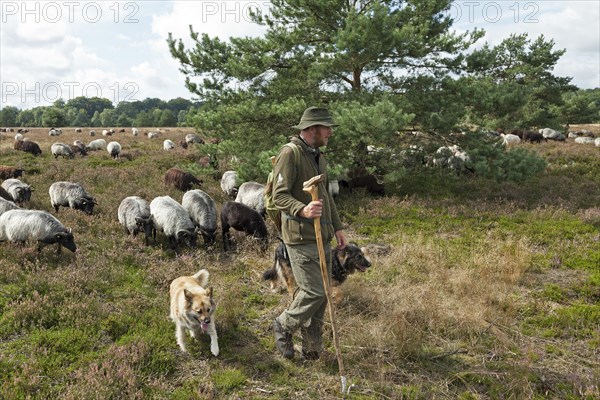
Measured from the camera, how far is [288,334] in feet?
18.4

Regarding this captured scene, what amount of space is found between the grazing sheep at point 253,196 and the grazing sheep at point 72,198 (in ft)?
15.5

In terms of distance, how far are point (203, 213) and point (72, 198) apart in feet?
16.7

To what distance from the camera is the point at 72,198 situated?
1331 centimetres

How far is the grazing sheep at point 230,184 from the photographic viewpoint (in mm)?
16266

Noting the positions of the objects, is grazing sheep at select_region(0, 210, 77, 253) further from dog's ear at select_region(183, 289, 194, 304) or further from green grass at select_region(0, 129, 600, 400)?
dog's ear at select_region(183, 289, 194, 304)

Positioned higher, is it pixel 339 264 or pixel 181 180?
pixel 181 180

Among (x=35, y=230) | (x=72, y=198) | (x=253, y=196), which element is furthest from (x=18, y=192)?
(x=253, y=196)

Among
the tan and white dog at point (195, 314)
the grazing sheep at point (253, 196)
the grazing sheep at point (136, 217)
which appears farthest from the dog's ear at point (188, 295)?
the grazing sheep at point (253, 196)

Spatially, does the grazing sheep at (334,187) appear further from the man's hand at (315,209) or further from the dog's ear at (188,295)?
the man's hand at (315,209)

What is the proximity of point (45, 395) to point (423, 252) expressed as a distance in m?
7.42

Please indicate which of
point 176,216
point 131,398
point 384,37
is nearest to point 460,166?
point 384,37

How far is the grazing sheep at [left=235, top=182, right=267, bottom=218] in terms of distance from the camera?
13.1 meters

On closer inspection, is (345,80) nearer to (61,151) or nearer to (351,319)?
(351,319)

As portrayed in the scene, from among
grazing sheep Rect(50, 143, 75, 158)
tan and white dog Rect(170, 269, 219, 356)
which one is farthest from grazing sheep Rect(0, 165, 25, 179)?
tan and white dog Rect(170, 269, 219, 356)
